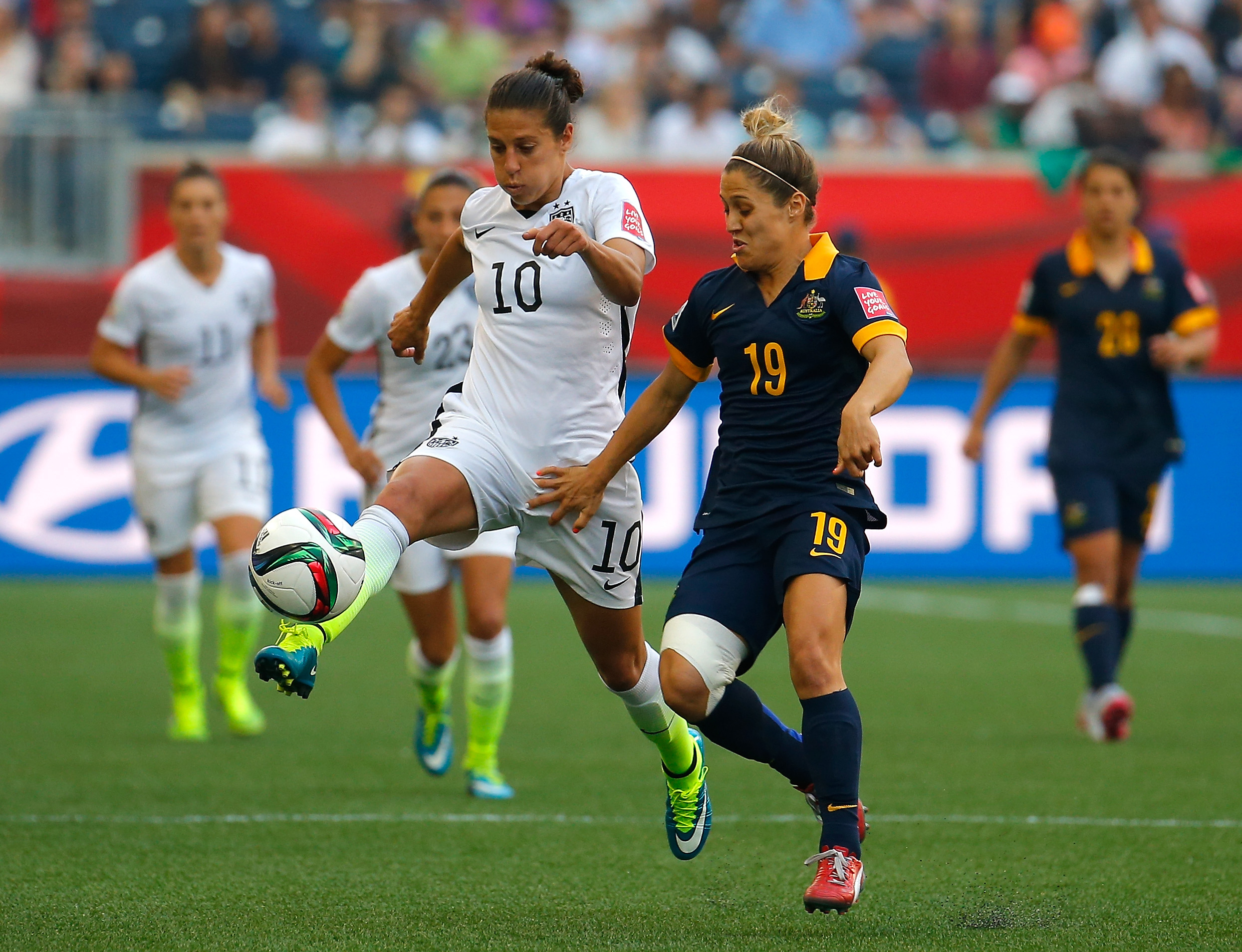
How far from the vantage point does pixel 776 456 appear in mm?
5012

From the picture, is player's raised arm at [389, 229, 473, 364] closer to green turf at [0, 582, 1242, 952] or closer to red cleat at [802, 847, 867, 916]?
green turf at [0, 582, 1242, 952]

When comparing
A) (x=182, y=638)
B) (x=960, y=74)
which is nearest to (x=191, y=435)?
(x=182, y=638)

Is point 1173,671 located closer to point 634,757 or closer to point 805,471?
point 634,757

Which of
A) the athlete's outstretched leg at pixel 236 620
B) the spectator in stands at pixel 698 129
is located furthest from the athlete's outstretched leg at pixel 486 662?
the spectator in stands at pixel 698 129

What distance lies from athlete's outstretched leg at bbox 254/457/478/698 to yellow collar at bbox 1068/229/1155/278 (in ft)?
14.1

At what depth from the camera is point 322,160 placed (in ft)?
51.1

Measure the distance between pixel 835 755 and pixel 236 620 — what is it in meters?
4.40

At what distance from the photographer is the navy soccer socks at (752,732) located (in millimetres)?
5250

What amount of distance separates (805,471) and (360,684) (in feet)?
17.8

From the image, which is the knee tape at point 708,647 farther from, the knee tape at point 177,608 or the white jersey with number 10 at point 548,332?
the knee tape at point 177,608

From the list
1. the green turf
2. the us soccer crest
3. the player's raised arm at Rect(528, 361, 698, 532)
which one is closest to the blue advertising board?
the green turf

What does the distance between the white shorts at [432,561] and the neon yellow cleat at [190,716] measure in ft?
5.30

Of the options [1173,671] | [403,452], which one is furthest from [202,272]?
[1173,671]

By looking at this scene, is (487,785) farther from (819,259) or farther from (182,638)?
(819,259)
